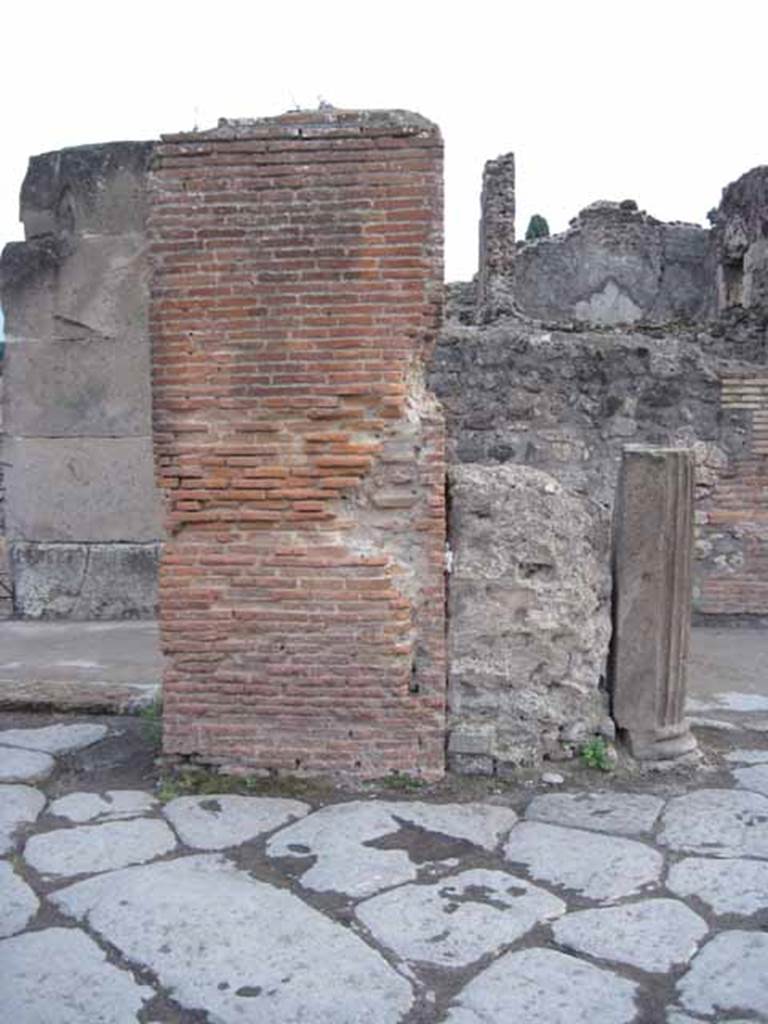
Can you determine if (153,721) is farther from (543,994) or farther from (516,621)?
(543,994)

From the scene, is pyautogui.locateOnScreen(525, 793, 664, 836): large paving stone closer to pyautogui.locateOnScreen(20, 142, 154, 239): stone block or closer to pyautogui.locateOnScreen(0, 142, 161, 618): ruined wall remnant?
pyautogui.locateOnScreen(0, 142, 161, 618): ruined wall remnant

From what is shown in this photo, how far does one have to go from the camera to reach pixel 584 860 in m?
3.43

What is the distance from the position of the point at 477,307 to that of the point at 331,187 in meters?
9.89

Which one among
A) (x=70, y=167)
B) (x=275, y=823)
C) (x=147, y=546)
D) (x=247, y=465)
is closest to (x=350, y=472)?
(x=247, y=465)

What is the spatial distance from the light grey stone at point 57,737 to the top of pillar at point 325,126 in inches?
100

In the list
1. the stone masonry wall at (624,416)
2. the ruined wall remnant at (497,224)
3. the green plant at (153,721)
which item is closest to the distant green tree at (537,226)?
the ruined wall remnant at (497,224)

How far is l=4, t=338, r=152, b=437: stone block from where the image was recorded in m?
7.89

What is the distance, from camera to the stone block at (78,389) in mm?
7891

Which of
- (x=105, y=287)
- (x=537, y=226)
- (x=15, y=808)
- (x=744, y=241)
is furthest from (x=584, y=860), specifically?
(x=537, y=226)

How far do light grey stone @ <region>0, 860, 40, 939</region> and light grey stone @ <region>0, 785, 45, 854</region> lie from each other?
23 centimetres

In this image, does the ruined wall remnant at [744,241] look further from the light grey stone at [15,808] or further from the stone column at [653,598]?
the light grey stone at [15,808]

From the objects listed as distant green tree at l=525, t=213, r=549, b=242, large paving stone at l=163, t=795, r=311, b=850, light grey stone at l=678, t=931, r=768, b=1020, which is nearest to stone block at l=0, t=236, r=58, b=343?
large paving stone at l=163, t=795, r=311, b=850

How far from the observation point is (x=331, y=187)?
3881 mm

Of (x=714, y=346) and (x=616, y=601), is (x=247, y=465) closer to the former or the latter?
(x=616, y=601)
